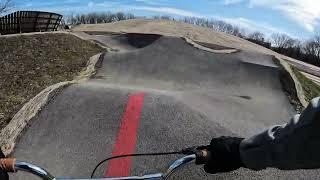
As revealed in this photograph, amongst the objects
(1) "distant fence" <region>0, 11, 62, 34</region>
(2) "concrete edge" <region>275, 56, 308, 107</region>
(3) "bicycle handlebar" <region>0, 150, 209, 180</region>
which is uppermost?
(3) "bicycle handlebar" <region>0, 150, 209, 180</region>

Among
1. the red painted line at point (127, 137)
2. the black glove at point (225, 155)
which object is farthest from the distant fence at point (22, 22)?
the black glove at point (225, 155)

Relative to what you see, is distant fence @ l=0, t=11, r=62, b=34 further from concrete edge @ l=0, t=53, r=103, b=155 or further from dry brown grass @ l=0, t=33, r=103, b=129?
concrete edge @ l=0, t=53, r=103, b=155

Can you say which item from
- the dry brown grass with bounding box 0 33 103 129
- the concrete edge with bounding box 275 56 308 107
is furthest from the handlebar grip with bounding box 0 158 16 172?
the concrete edge with bounding box 275 56 308 107

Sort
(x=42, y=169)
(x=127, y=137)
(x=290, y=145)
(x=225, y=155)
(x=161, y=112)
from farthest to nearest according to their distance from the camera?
(x=161, y=112) → (x=127, y=137) → (x=42, y=169) → (x=225, y=155) → (x=290, y=145)

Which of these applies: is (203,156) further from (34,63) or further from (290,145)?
(34,63)

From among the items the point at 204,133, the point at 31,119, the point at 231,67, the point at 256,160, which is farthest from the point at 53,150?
the point at 231,67

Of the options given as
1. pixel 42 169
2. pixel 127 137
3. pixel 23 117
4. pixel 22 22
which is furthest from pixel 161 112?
pixel 22 22

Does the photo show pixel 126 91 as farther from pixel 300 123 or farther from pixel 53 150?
pixel 300 123
